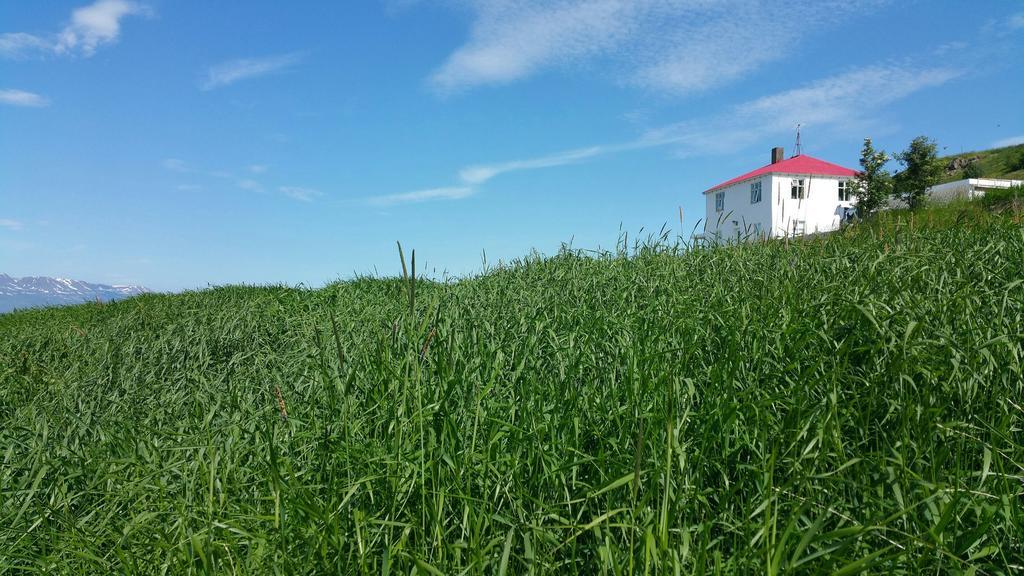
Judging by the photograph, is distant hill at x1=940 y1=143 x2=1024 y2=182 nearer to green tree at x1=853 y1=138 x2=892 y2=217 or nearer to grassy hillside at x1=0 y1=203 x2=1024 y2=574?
green tree at x1=853 y1=138 x2=892 y2=217

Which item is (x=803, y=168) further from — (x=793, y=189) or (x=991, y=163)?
(x=991, y=163)

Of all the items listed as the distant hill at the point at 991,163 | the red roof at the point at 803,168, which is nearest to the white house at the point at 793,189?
the red roof at the point at 803,168

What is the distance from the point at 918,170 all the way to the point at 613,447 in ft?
180

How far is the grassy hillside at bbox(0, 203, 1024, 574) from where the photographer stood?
235cm

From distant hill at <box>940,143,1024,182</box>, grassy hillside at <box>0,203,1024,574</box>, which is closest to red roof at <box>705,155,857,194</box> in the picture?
distant hill at <box>940,143,1024,182</box>

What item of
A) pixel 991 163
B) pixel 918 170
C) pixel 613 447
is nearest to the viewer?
pixel 613 447

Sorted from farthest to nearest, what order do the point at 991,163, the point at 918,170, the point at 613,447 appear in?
1. the point at 991,163
2. the point at 918,170
3. the point at 613,447

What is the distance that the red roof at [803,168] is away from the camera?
50.1 metres

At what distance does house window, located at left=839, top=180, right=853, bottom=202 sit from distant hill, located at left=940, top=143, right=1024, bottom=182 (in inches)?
615

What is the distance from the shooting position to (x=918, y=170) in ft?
155

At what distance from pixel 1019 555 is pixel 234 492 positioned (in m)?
3.72

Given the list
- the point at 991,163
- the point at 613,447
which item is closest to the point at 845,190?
the point at 991,163

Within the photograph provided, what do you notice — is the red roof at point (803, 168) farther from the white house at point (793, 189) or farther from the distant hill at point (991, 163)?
the distant hill at point (991, 163)

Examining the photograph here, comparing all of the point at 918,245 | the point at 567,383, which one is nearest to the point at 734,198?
the point at 918,245
